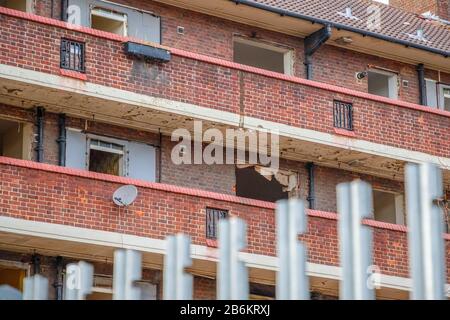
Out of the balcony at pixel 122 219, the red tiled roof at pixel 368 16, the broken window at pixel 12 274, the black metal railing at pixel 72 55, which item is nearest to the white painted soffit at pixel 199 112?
the black metal railing at pixel 72 55

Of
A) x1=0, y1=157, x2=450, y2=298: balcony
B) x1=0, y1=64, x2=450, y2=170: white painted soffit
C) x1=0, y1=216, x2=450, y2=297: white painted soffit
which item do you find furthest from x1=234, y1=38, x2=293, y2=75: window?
x1=0, y1=216, x2=450, y2=297: white painted soffit

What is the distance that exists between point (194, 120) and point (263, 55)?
436cm

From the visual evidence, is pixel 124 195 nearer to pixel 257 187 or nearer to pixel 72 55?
pixel 72 55

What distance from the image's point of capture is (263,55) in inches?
1350

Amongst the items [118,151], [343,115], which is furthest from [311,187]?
[118,151]

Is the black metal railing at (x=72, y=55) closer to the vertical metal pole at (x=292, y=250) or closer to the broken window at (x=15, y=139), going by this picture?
the broken window at (x=15, y=139)

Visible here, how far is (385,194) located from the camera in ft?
113

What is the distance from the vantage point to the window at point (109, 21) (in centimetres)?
3094

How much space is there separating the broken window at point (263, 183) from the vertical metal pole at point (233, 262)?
16.1 metres

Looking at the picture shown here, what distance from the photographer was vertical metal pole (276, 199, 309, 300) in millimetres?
15539

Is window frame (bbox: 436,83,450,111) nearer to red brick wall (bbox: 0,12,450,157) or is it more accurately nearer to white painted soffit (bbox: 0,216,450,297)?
red brick wall (bbox: 0,12,450,157)

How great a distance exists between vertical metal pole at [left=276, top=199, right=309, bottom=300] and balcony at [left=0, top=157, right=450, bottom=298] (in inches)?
485
